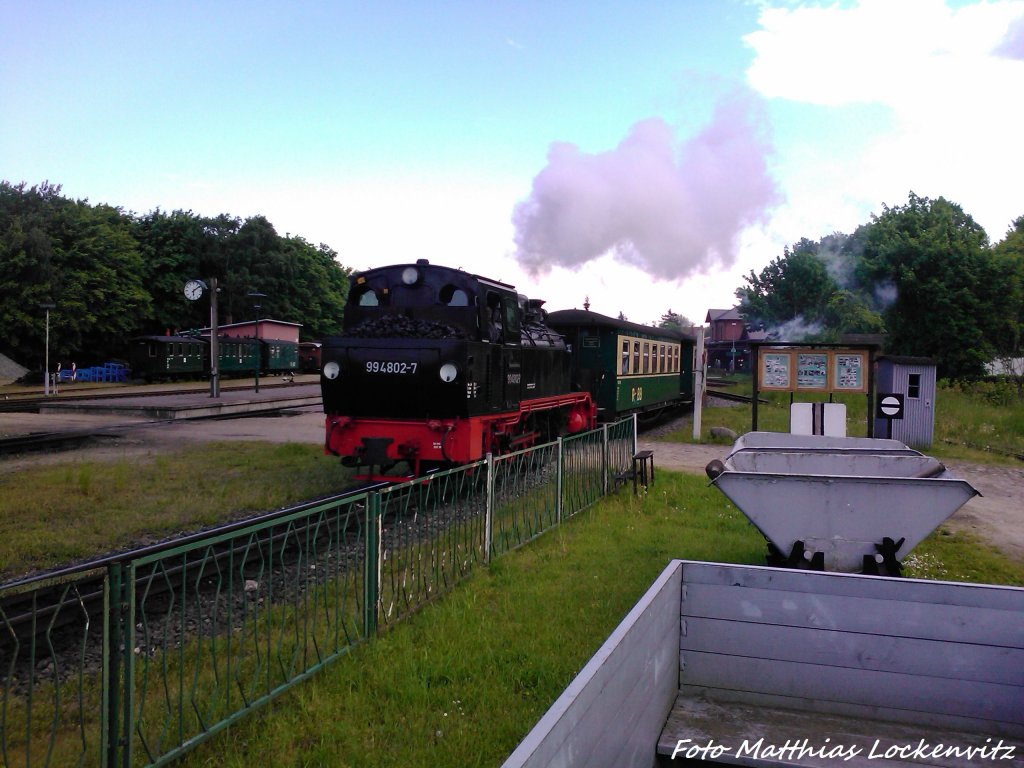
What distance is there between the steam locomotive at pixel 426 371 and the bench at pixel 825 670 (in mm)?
5456

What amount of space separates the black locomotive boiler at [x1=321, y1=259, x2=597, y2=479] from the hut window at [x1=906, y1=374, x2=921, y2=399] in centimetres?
982

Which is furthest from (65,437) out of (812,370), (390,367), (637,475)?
(812,370)

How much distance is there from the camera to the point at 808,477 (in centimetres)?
590

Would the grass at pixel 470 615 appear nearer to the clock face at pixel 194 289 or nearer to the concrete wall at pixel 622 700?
the concrete wall at pixel 622 700

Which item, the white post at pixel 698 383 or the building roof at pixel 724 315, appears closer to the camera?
the white post at pixel 698 383

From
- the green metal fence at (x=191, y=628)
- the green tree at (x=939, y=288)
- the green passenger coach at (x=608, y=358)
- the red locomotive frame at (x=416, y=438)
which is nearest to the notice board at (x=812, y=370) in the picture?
the green passenger coach at (x=608, y=358)

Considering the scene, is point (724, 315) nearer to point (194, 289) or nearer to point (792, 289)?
point (792, 289)

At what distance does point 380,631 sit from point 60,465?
9.61 m

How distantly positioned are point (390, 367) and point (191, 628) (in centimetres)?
459

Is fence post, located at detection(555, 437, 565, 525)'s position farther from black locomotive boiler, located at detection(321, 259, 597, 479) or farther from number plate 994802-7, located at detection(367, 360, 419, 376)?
number plate 994802-7, located at detection(367, 360, 419, 376)

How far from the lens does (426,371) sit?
9.35 meters

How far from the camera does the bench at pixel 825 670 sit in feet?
12.5

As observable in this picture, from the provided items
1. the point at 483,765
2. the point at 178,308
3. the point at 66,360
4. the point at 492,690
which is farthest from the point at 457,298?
the point at 178,308

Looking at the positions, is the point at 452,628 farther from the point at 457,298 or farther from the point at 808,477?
the point at 457,298
